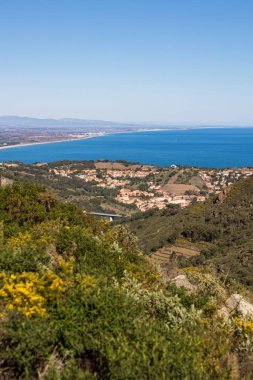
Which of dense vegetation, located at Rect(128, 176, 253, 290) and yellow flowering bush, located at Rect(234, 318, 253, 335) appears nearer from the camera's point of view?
yellow flowering bush, located at Rect(234, 318, 253, 335)

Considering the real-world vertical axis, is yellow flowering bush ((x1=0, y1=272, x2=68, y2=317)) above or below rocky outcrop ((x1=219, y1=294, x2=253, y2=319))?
above

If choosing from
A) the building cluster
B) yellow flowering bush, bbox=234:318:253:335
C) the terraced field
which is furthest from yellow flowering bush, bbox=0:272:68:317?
the building cluster

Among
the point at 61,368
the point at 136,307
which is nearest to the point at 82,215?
the point at 136,307

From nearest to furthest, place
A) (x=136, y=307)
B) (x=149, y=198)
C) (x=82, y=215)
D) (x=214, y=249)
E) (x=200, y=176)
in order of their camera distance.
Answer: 1. (x=136, y=307)
2. (x=82, y=215)
3. (x=214, y=249)
4. (x=149, y=198)
5. (x=200, y=176)

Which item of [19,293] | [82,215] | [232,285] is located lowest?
[232,285]

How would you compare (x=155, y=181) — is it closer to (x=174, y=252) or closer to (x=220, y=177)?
(x=220, y=177)

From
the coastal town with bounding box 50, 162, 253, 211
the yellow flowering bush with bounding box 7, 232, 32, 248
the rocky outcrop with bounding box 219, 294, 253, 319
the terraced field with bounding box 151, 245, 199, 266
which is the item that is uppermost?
the yellow flowering bush with bounding box 7, 232, 32, 248

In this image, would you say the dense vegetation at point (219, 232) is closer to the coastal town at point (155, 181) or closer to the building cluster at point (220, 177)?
the coastal town at point (155, 181)

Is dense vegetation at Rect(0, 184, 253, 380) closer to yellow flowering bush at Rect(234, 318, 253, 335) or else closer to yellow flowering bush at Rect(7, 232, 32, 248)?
yellow flowering bush at Rect(234, 318, 253, 335)

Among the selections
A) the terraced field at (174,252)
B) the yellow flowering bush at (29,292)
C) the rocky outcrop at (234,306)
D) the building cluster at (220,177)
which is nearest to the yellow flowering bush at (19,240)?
the yellow flowering bush at (29,292)

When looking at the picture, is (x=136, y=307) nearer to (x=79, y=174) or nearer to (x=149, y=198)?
(x=149, y=198)

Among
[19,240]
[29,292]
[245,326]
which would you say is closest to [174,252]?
[19,240]
